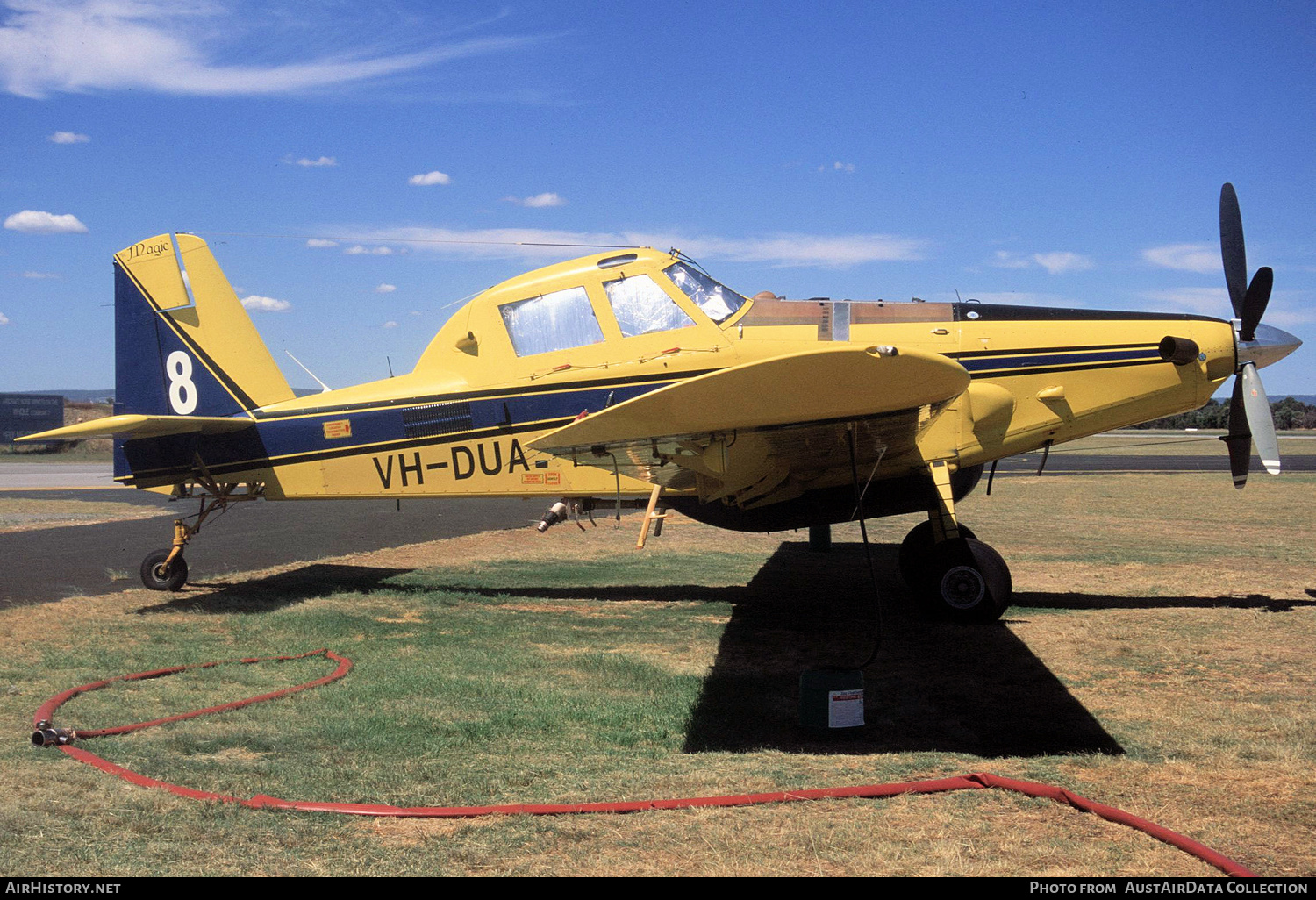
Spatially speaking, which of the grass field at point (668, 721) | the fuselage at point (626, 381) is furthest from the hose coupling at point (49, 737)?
the fuselage at point (626, 381)

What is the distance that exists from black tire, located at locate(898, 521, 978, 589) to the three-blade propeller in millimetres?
2737

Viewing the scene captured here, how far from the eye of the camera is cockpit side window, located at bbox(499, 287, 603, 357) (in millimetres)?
8883

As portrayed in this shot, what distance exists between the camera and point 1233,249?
9195 millimetres

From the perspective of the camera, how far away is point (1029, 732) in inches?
215

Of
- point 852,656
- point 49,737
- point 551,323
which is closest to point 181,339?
point 551,323

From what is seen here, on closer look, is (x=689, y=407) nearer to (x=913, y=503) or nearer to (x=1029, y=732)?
(x=1029, y=732)

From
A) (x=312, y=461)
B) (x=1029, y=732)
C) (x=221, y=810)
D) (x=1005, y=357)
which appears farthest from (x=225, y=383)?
(x=1029, y=732)

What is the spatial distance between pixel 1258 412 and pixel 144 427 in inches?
421

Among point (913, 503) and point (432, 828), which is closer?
point (432, 828)

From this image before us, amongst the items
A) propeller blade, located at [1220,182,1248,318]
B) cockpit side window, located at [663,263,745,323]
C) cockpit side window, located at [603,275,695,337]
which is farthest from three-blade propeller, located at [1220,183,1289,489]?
cockpit side window, located at [603,275,695,337]

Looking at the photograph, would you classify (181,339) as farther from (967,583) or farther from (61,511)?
(61,511)

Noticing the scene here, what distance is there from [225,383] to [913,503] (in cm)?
766

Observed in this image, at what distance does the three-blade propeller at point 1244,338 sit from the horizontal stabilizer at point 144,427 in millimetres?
10027

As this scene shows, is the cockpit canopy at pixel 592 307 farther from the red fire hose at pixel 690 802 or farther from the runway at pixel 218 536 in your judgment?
the runway at pixel 218 536
